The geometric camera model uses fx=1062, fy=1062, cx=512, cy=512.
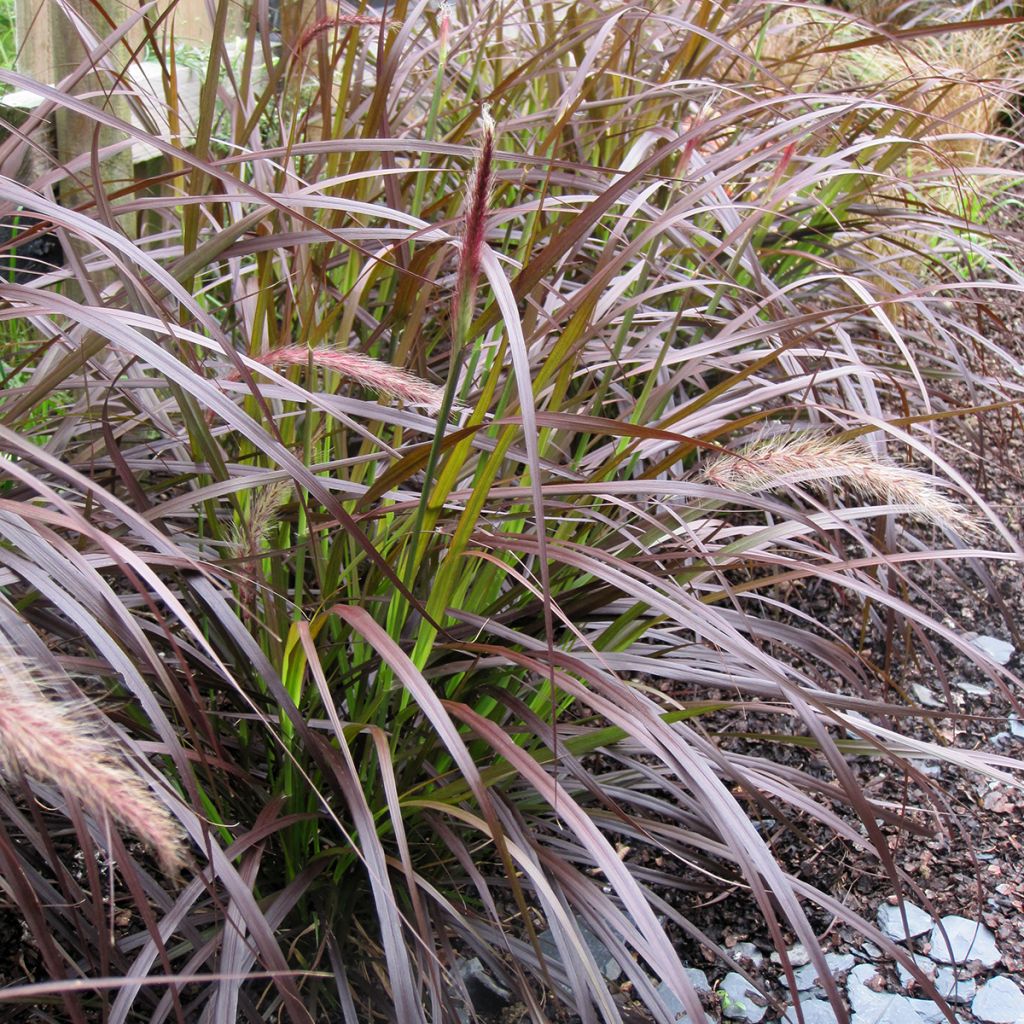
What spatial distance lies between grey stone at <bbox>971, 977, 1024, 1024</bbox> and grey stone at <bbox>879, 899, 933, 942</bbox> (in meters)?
0.13

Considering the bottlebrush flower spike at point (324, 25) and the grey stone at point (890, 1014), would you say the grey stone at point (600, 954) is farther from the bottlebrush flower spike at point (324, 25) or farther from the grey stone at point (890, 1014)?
the bottlebrush flower spike at point (324, 25)

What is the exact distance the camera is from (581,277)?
2.29 metres

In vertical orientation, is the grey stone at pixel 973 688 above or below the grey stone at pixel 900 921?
above

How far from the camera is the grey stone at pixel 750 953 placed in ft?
5.40

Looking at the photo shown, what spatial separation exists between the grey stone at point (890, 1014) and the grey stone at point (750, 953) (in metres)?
0.15

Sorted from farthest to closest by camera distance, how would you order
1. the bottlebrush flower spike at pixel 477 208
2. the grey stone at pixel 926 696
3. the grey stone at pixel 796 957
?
the grey stone at pixel 926 696 < the grey stone at pixel 796 957 < the bottlebrush flower spike at pixel 477 208

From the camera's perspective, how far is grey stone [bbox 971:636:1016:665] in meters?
2.45

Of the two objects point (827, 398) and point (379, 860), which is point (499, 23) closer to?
point (827, 398)

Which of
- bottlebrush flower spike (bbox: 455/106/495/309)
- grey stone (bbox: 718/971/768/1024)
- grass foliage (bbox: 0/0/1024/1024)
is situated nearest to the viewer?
bottlebrush flower spike (bbox: 455/106/495/309)

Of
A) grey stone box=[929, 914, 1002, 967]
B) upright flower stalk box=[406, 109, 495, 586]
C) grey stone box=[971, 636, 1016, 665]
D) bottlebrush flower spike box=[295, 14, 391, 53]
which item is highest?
bottlebrush flower spike box=[295, 14, 391, 53]

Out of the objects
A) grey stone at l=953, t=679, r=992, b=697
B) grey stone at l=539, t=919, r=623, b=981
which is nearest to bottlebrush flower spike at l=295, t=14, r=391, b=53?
grey stone at l=539, t=919, r=623, b=981

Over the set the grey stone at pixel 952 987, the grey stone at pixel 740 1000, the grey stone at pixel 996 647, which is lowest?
the grey stone at pixel 740 1000

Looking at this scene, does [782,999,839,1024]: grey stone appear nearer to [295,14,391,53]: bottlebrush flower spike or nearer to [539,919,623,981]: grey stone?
[539,919,623,981]: grey stone

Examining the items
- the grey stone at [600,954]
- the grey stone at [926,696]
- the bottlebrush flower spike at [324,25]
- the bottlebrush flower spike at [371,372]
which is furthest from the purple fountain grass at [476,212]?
the grey stone at [926,696]
